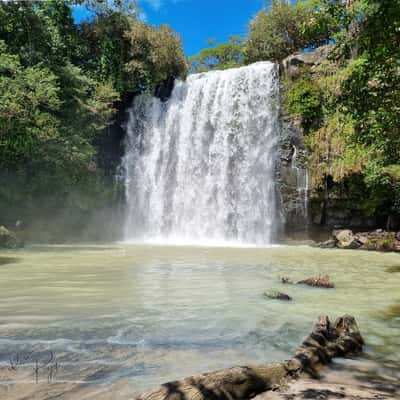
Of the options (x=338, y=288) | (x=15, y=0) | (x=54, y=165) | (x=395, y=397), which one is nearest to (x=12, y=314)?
(x=395, y=397)

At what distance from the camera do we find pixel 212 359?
4.04 metres

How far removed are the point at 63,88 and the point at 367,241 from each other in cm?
1801

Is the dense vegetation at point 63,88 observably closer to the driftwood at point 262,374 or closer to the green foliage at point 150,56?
the green foliage at point 150,56

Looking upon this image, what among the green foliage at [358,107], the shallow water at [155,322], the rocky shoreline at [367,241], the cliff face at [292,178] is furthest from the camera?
the cliff face at [292,178]

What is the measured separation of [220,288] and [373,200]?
14.5 m

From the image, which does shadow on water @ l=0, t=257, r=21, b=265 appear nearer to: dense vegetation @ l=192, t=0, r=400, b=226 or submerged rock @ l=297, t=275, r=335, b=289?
submerged rock @ l=297, t=275, r=335, b=289

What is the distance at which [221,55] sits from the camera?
47.7m

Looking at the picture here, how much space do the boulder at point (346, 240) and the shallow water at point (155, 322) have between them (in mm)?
7985

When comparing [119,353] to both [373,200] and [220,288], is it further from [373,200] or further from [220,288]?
[373,200]

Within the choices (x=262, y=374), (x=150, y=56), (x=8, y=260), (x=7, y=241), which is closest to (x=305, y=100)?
(x=150, y=56)

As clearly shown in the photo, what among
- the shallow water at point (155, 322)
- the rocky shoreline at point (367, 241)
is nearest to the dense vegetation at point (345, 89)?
the rocky shoreline at point (367, 241)

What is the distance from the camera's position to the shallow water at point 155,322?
369cm

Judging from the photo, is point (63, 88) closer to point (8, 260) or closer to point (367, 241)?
point (8, 260)

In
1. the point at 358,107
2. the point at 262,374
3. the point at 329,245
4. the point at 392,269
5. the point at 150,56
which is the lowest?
the point at 262,374
